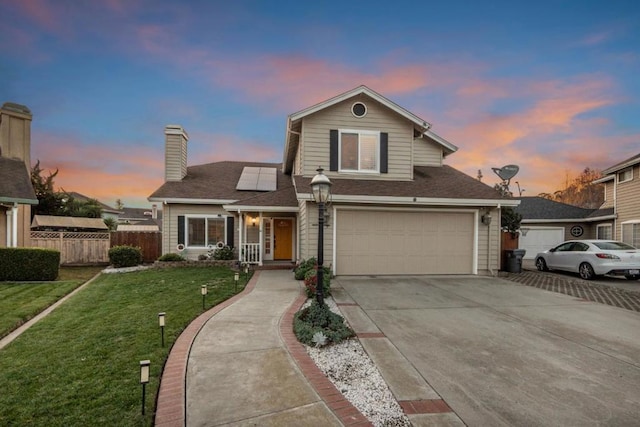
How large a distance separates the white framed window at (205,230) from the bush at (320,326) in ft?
32.2

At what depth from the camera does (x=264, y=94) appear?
14281mm

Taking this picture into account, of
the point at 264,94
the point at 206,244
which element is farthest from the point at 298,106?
the point at 206,244

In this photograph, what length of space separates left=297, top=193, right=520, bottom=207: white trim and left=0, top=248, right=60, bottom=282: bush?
9133 mm

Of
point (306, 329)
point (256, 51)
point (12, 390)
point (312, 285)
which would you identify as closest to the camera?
point (12, 390)

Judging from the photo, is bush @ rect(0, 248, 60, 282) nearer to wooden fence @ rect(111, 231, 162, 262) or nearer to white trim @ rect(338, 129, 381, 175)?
wooden fence @ rect(111, 231, 162, 262)

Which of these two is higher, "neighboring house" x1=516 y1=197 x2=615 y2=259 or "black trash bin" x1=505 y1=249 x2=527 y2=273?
"neighboring house" x1=516 y1=197 x2=615 y2=259

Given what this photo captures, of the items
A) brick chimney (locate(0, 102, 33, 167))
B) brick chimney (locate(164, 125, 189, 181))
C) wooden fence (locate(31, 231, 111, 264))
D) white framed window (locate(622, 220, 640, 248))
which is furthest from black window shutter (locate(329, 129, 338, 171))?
white framed window (locate(622, 220, 640, 248))

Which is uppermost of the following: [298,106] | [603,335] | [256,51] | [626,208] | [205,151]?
→ [256,51]

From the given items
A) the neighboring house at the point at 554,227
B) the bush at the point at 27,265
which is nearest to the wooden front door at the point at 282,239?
the bush at the point at 27,265

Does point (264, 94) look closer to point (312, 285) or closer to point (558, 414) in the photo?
point (312, 285)

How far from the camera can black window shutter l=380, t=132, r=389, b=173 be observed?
431 inches

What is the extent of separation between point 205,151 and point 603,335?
21.3 m

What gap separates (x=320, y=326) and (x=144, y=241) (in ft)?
44.4

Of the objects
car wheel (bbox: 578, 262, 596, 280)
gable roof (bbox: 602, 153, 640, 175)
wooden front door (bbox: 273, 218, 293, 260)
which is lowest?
car wheel (bbox: 578, 262, 596, 280)
